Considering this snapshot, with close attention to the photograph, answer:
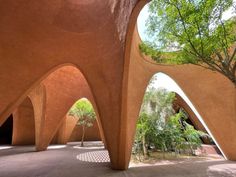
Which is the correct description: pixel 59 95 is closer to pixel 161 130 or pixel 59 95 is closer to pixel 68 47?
pixel 68 47

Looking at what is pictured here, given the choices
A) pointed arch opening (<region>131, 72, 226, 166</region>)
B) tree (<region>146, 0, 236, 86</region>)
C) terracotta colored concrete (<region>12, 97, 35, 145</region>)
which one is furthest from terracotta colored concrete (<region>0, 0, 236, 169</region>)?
terracotta colored concrete (<region>12, 97, 35, 145</region>)

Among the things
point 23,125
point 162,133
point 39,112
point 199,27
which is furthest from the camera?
point 23,125

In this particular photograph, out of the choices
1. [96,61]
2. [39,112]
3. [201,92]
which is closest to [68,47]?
[96,61]

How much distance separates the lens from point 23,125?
1788 centimetres

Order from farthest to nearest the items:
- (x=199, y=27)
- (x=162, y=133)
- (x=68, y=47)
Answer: (x=162, y=133)
(x=68, y=47)
(x=199, y=27)

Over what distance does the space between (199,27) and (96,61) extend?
4.74 metres

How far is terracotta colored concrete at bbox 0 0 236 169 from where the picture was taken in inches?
262

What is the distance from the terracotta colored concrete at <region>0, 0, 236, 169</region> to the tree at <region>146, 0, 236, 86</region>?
61.5 inches

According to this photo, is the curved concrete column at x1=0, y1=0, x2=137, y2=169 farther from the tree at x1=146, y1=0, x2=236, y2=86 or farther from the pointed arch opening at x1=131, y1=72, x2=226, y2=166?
the pointed arch opening at x1=131, y1=72, x2=226, y2=166

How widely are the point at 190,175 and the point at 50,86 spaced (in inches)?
454

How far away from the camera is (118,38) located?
6957 mm

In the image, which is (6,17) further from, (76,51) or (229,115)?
(229,115)

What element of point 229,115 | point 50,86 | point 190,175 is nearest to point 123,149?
point 190,175

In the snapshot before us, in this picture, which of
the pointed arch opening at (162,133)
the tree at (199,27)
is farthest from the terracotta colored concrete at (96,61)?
the pointed arch opening at (162,133)
